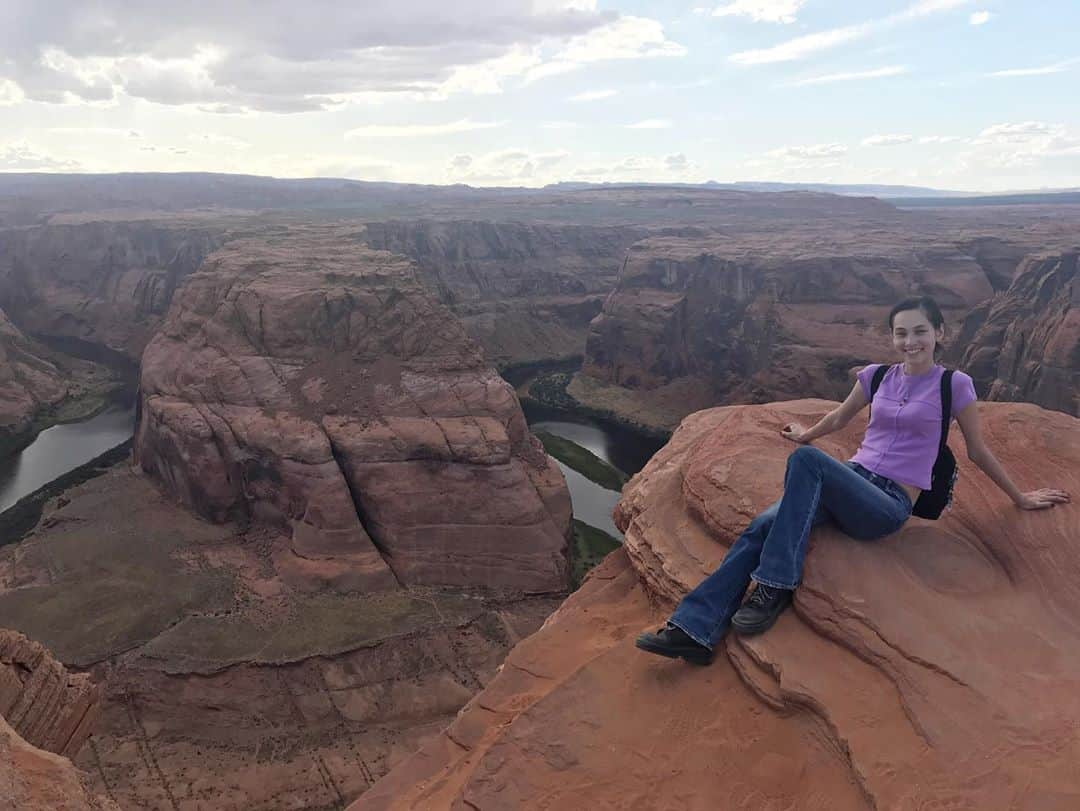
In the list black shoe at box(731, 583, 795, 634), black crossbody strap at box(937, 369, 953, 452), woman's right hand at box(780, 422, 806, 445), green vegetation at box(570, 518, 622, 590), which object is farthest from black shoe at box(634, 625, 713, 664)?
green vegetation at box(570, 518, 622, 590)

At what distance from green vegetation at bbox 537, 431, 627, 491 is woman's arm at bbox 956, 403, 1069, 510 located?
128ft

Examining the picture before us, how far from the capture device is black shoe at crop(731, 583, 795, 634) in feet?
23.2

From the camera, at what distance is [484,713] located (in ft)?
26.9

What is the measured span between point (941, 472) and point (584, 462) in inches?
1765

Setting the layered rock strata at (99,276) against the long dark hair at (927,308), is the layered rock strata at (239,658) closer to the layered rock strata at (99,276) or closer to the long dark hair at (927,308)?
the long dark hair at (927,308)

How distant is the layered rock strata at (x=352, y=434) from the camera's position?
104 ft

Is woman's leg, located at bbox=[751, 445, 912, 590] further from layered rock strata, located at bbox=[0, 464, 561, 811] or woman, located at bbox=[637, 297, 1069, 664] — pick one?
layered rock strata, located at bbox=[0, 464, 561, 811]

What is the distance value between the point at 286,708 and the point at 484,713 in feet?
62.2

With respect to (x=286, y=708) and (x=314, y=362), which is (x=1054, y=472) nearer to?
(x=286, y=708)

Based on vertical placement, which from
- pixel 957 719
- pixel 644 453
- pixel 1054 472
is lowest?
pixel 644 453

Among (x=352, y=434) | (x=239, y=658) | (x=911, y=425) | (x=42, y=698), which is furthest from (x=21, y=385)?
(x=911, y=425)

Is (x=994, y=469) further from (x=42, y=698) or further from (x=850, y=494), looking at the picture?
(x=42, y=698)

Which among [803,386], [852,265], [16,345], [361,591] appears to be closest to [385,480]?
A: [361,591]

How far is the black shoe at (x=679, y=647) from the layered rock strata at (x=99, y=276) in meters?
83.3
